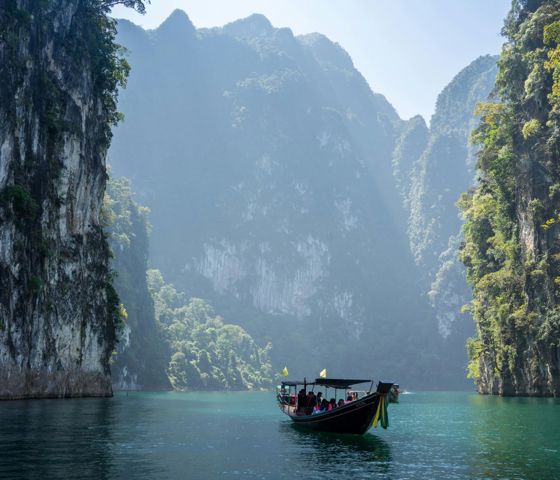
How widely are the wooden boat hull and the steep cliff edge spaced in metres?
24.7

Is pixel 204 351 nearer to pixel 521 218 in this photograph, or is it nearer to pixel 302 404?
pixel 521 218

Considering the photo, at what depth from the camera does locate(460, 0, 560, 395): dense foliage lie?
61.9 metres

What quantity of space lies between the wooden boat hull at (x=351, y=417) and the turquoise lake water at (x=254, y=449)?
68 centimetres

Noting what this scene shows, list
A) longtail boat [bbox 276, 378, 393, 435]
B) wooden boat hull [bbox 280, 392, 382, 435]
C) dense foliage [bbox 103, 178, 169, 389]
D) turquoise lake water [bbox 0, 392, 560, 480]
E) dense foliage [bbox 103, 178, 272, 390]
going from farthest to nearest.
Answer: dense foliage [bbox 103, 178, 272, 390] < dense foliage [bbox 103, 178, 169, 389] < wooden boat hull [bbox 280, 392, 382, 435] < longtail boat [bbox 276, 378, 393, 435] < turquoise lake water [bbox 0, 392, 560, 480]

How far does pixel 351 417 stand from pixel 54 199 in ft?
121

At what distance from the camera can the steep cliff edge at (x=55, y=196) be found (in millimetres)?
47625

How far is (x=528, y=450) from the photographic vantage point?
26.9 m

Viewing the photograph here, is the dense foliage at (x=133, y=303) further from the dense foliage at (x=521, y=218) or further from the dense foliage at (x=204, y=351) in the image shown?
the dense foliage at (x=521, y=218)

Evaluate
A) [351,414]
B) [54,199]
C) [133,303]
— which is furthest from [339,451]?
[133,303]

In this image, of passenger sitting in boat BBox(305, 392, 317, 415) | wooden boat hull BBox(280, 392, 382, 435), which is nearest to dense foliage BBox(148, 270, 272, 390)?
passenger sitting in boat BBox(305, 392, 317, 415)

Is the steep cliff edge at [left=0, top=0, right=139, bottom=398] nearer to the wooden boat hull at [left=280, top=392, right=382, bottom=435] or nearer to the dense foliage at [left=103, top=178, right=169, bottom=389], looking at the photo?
the wooden boat hull at [left=280, top=392, right=382, bottom=435]

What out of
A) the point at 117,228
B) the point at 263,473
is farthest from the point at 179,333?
the point at 263,473

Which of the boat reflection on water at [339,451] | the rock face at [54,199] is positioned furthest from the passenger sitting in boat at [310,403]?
the rock face at [54,199]

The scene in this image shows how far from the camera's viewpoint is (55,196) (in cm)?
5725
